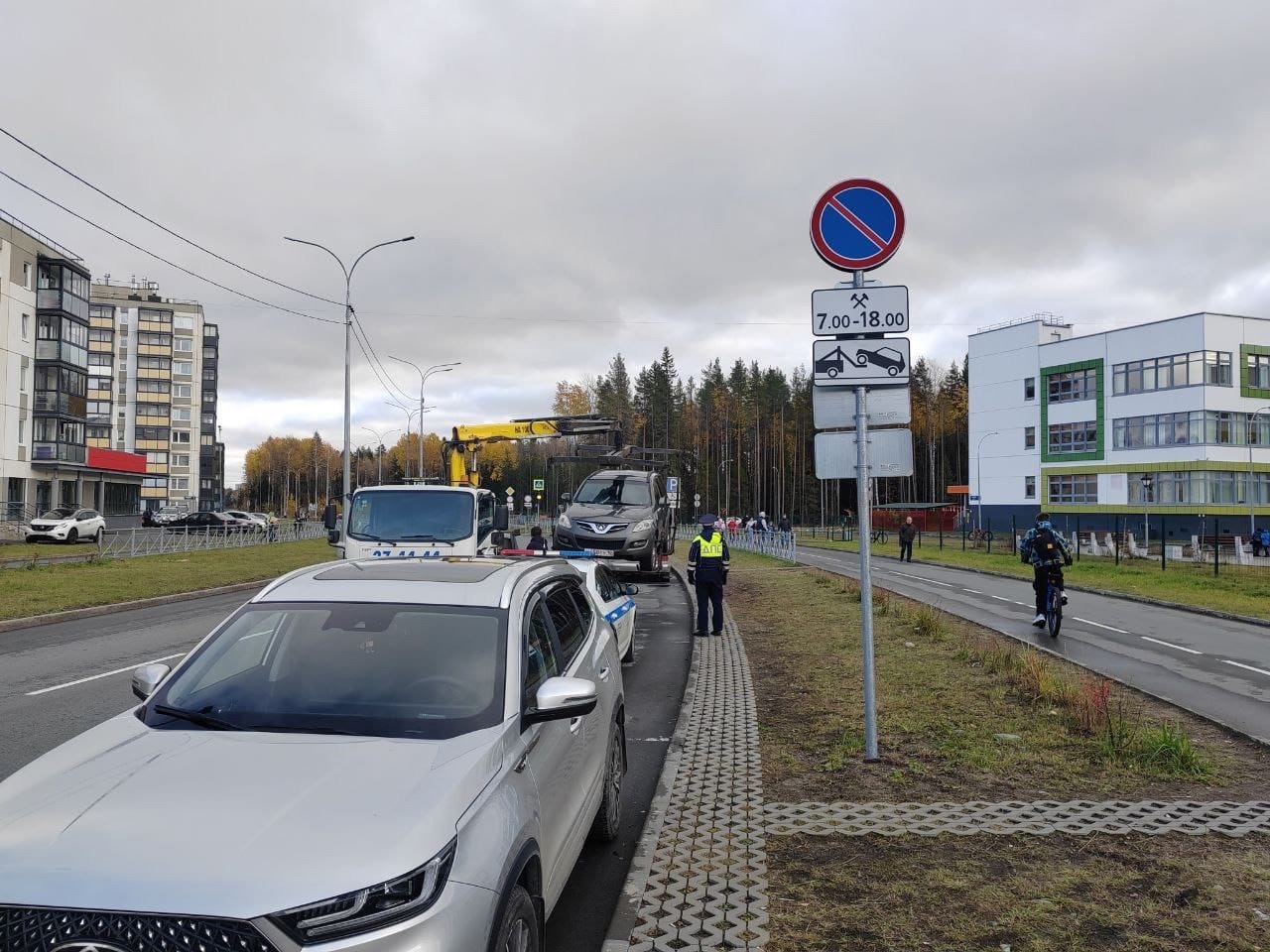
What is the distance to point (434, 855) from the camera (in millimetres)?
2600

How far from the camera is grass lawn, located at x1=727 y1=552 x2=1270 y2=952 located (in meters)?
3.96

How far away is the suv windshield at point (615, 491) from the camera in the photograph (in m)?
21.2

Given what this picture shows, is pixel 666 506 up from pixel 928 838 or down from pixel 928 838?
up

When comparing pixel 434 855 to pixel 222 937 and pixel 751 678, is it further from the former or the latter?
pixel 751 678

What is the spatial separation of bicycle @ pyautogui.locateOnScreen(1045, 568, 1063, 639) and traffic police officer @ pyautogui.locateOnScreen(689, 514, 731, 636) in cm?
486

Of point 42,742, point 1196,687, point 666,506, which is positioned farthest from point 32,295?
point 1196,687

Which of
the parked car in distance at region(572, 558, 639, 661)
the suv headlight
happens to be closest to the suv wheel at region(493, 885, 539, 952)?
the suv headlight

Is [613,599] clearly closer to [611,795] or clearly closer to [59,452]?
[611,795]

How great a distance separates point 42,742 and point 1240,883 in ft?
25.5

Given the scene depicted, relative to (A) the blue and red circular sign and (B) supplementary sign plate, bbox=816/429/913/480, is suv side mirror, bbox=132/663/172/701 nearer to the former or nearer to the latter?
(B) supplementary sign plate, bbox=816/429/913/480

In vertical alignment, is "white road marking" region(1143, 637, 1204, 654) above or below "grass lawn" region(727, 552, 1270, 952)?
below

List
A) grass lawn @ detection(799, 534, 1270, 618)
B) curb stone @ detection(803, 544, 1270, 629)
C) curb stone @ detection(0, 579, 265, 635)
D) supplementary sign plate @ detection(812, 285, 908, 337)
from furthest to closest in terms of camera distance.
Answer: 1. grass lawn @ detection(799, 534, 1270, 618)
2. curb stone @ detection(803, 544, 1270, 629)
3. curb stone @ detection(0, 579, 265, 635)
4. supplementary sign plate @ detection(812, 285, 908, 337)

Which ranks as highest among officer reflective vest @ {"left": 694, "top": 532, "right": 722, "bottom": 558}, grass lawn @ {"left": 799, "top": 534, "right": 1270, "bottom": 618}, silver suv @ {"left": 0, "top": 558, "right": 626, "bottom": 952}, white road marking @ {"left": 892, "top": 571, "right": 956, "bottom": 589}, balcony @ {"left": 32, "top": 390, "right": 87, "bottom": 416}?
balcony @ {"left": 32, "top": 390, "right": 87, "bottom": 416}


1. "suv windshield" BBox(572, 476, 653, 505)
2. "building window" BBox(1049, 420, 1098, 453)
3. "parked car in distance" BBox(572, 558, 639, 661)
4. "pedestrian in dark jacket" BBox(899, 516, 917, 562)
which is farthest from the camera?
"building window" BBox(1049, 420, 1098, 453)
